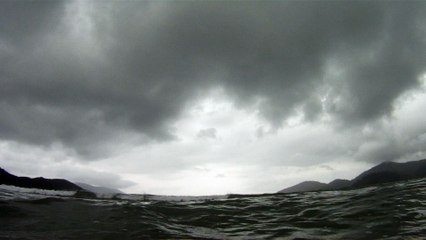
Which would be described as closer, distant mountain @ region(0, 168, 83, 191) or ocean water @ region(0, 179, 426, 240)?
ocean water @ region(0, 179, 426, 240)

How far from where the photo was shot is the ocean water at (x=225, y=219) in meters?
10.5

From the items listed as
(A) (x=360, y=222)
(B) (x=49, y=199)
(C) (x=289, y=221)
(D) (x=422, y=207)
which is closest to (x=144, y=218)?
(C) (x=289, y=221)

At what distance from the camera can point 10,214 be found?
13531mm

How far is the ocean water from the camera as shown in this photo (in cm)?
1048

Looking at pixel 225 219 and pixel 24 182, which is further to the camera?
pixel 24 182

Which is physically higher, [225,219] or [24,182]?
[24,182]

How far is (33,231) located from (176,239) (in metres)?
5.56

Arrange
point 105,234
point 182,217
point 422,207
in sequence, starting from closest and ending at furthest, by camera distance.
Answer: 1. point 105,234
2. point 422,207
3. point 182,217

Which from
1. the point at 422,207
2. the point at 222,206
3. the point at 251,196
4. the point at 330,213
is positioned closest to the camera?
the point at 422,207

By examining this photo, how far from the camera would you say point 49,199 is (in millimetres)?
17828

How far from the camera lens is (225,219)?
46.4 feet

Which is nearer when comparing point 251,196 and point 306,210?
point 306,210

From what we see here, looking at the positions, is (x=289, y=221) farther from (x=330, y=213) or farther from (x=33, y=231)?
(x=33, y=231)

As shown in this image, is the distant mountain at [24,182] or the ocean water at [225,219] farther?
the distant mountain at [24,182]
